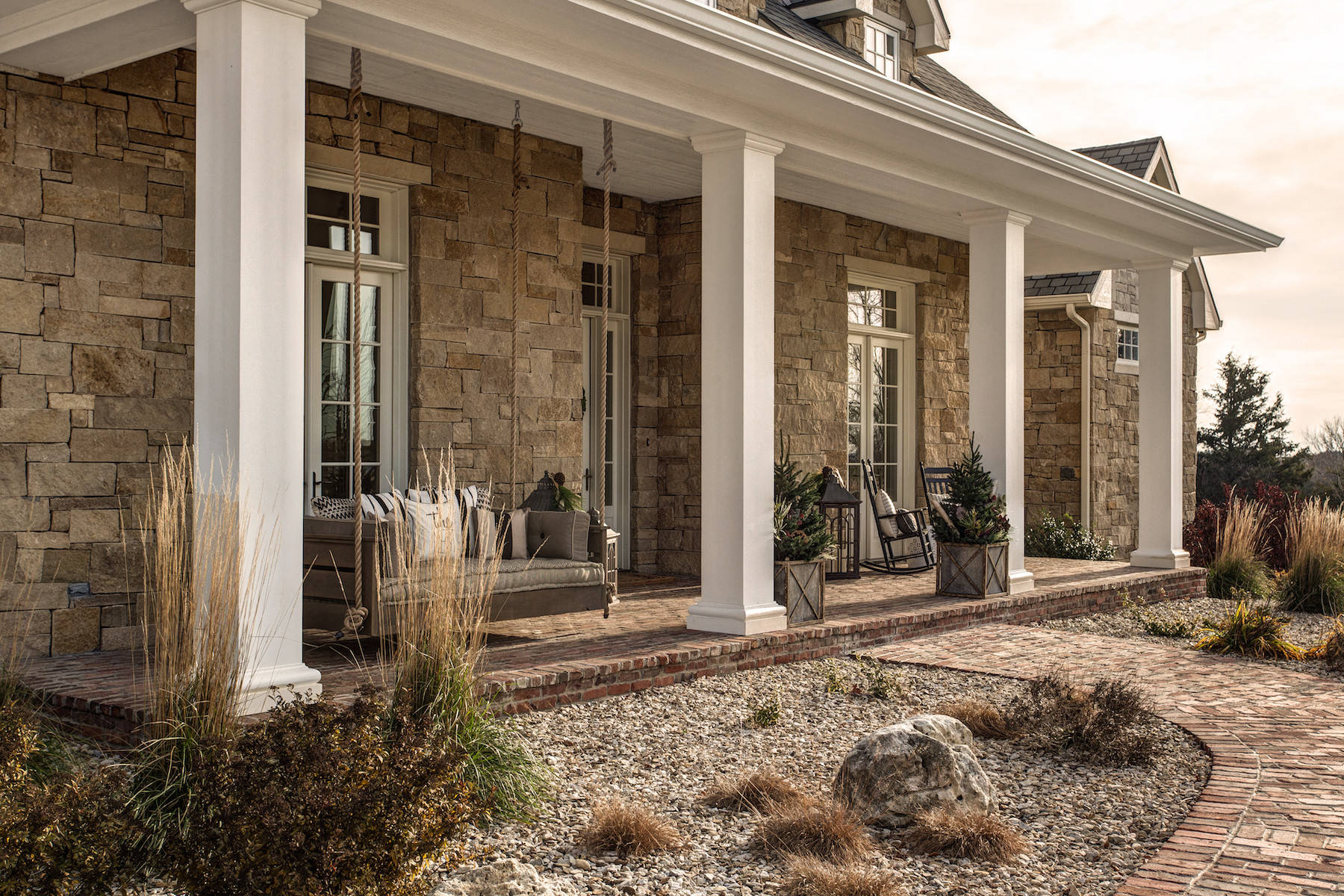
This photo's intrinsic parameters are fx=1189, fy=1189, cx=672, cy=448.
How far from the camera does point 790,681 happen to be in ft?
19.0

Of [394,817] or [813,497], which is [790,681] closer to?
[813,497]

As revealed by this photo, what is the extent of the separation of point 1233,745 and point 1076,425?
9.41 metres

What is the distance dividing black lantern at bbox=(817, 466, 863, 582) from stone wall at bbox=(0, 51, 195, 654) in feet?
15.3

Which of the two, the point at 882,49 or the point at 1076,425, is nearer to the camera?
the point at 882,49

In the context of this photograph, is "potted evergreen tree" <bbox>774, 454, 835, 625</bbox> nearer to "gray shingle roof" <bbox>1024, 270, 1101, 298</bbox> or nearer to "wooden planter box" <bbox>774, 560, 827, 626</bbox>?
"wooden planter box" <bbox>774, 560, 827, 626</bbox>

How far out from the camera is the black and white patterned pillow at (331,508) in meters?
6.00

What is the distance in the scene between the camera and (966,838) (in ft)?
11.5

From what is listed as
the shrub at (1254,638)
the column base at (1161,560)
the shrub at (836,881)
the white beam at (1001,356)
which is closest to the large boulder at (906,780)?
the shrub at (836,881)

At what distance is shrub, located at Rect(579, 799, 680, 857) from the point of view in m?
3.40

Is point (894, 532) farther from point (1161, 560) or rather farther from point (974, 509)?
point (1161, 560)

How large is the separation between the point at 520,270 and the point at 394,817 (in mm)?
5064

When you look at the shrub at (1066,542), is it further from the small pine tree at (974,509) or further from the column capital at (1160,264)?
the small pine tree at (974,509)

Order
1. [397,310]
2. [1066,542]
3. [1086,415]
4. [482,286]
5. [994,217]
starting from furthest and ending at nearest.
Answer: [1086,415] → [1066,542] → [994,217] → [482,286] → [397,310]

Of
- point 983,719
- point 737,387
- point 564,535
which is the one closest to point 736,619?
point 564,535
